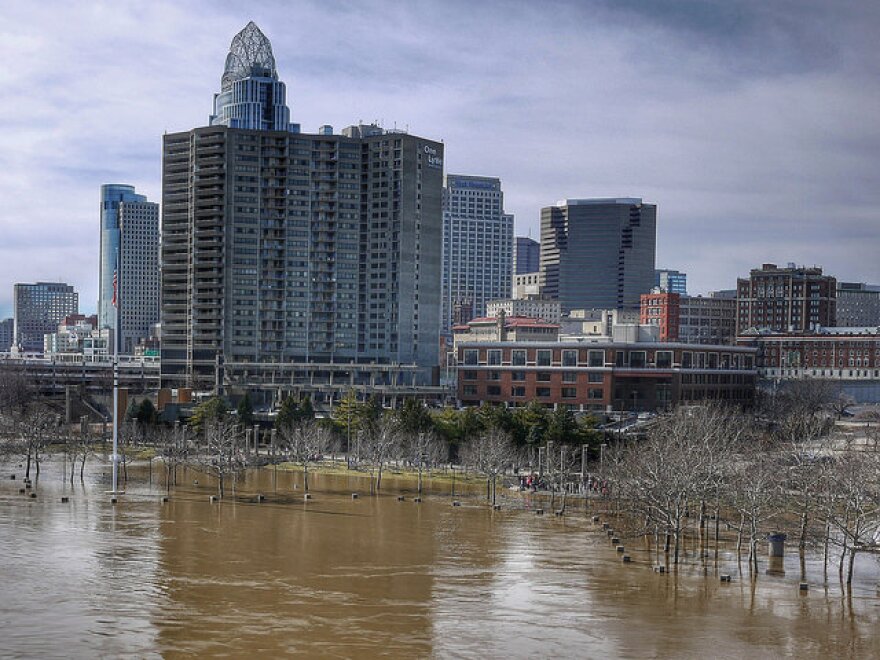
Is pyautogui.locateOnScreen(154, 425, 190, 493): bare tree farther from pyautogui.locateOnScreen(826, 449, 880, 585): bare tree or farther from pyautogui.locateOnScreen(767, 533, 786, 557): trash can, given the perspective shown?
pyautogui.locateOnScreen(826, 449, 880, 585): bare tree

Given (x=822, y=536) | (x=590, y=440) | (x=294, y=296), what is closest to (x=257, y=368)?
Answer: (x=294, y=296)

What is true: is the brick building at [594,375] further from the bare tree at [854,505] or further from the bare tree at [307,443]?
the bare tree at [854,505]

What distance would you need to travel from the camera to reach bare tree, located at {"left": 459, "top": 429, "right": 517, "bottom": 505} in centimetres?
9221

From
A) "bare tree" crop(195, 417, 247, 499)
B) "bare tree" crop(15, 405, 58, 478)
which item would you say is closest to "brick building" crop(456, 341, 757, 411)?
"bare tree" crop(195, 417, 247, 499)

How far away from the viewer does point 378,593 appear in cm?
5512

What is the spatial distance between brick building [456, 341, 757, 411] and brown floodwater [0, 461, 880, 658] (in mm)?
65342

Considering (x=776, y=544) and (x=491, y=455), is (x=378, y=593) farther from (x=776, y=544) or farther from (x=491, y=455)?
(x=491, y=455)

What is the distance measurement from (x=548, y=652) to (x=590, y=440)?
64264 mm

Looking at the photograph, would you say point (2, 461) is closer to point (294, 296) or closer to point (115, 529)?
point (115, 529)

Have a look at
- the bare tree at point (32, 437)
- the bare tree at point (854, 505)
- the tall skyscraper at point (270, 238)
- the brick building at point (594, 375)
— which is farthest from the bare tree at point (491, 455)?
the tall skyscraper at point (270, 238)

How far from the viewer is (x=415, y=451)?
10844cm

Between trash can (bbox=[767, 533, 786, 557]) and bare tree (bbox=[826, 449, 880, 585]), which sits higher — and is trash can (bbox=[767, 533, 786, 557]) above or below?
below

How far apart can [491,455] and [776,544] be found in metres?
30.5

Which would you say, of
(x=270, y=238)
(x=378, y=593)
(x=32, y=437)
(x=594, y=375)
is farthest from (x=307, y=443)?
(x=270, y=238)
